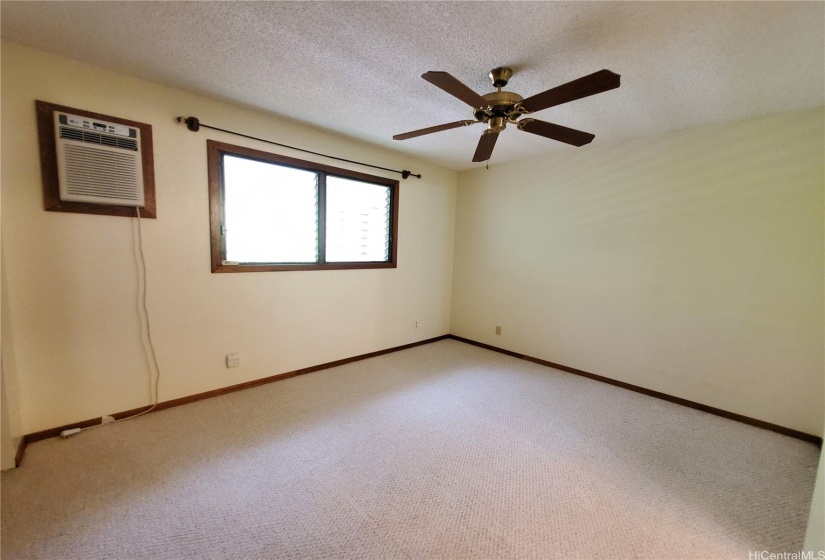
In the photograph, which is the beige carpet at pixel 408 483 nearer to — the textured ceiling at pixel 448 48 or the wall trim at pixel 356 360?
the wall trim at pixel 356 360

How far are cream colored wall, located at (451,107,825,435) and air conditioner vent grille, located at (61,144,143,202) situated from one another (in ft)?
11.5

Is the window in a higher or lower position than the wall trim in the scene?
higher

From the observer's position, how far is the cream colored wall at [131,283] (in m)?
1.83

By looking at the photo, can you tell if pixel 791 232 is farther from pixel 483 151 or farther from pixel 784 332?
pixel 483 151

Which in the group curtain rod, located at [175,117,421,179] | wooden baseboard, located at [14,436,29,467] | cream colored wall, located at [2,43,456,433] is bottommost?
wooden baseboard, located at [14,436,29,467]

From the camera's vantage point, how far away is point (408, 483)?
5.55 feet

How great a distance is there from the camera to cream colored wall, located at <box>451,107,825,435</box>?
224 centimetres

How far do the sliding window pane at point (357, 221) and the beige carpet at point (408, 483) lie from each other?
1535 mm

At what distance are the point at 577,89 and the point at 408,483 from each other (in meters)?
2.14

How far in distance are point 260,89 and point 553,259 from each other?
10.4 ft

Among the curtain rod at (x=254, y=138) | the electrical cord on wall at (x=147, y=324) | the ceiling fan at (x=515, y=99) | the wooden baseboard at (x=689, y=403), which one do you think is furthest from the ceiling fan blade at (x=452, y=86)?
the wooden baseboard at (x=689, y=403)

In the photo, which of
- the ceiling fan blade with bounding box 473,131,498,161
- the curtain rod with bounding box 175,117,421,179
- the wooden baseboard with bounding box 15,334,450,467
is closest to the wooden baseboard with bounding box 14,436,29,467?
the wooden baseboard with bounding box 15,334,450,467

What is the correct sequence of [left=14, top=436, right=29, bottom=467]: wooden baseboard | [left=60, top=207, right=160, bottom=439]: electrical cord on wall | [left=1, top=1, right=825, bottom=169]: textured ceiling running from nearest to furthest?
1. [left=1, top=1, right=825, bottom=169]: textured ceiling
2. [left=14, top=436, right=29, bottom=467]: wooden baseboard
3. [left=60, top=207, right=160, bottom=439]: electrical cord on wall

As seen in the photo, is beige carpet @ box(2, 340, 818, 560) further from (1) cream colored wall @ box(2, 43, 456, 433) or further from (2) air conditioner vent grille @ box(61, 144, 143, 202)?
(2) air conditioner vent grille @ box(61, 144, 143, 202)
